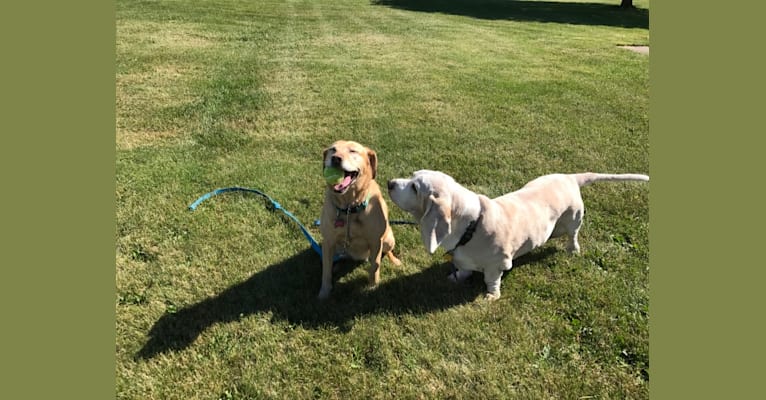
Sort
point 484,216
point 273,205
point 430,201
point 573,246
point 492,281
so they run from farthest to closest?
point 273,205 → point 573,246 → point 492,281 → point 484,216 → point 430,201

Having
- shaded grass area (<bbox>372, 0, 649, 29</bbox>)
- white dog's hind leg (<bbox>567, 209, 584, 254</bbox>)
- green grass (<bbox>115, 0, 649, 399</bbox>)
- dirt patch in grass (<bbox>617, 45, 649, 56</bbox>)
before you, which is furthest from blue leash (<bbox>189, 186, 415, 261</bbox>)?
shaded grass area (<bbox>372, 0, 649, 29</bbox>)

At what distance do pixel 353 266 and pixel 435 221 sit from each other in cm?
144

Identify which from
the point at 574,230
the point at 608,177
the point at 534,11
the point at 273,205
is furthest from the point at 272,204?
the point at 534,11

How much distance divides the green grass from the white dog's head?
0.89 metres

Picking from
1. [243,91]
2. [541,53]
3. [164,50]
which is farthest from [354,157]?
[541,53]

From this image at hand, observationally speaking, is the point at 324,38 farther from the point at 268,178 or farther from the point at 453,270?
the point at 453,270

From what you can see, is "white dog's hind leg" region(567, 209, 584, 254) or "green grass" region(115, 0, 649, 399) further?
"white dog's hind leg" region(567, 209, 584, 254)

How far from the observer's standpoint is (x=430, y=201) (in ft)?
13.2

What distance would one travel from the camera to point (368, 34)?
17.4 meters

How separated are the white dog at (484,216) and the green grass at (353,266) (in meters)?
0.50

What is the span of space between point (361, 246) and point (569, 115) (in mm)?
6881

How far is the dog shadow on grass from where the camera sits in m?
4.21

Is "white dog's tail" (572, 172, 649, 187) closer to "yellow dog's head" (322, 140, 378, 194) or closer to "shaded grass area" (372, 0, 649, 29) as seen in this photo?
"yellow dog's head" (322, 140, 378, 194)

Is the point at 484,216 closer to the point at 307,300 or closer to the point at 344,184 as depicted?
the point at 344,184
